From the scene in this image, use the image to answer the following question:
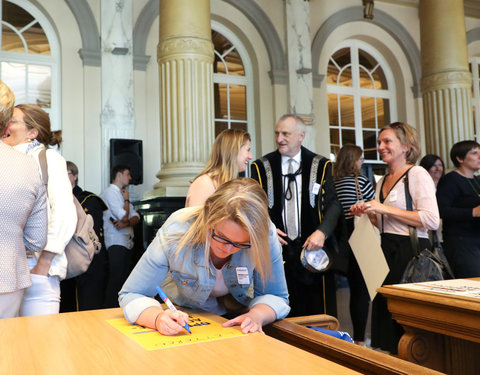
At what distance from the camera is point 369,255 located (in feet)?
8.73

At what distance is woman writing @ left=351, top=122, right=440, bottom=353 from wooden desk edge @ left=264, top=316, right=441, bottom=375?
1221mm

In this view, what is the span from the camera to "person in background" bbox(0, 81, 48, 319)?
1.82m

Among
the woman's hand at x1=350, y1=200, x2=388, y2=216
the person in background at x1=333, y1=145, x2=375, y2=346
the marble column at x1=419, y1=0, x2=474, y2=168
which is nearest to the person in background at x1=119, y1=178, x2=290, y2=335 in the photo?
the woman's hand at x1=350, y1=200, x2=388, y2=216

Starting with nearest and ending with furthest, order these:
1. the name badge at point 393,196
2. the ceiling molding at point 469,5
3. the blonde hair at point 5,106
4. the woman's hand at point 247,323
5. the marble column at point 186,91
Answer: the woman's hand at point 247,323 → the blonde hair at point 5,106 → the name badge at point 393,196 → the marble column at point 186,91 → the ceiling molding at point 469,5

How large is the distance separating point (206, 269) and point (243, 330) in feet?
1.03

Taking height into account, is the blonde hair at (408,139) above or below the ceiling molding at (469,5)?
below

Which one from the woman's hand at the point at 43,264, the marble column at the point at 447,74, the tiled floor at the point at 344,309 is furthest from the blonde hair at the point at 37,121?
the marble column at the point at 447,74

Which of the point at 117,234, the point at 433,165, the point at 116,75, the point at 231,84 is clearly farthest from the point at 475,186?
the point at 231,84

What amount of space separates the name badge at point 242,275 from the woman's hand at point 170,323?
33cm

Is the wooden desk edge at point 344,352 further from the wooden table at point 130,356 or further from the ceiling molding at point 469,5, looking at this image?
the ceiling molding at point 469,5

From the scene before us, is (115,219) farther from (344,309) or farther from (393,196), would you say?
(393,196)

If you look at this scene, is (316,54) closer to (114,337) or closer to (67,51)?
(67,51)

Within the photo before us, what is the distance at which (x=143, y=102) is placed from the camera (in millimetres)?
7051

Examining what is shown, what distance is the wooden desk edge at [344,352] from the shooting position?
1075mm
